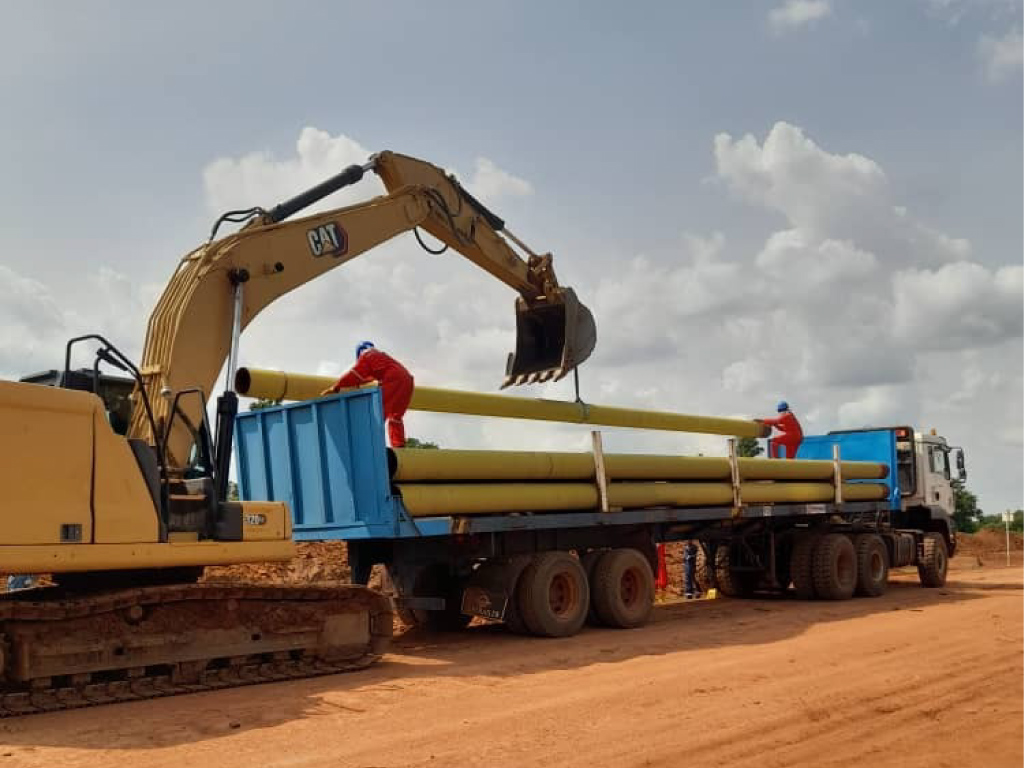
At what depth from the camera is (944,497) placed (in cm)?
2161

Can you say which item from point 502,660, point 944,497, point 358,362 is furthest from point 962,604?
point 358,362

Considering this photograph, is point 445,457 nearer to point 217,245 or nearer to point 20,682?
point 217,245

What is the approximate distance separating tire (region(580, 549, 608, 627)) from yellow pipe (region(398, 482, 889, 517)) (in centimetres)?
64

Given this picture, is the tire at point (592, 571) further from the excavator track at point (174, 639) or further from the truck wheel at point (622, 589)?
the excavator track at point (174, 639)

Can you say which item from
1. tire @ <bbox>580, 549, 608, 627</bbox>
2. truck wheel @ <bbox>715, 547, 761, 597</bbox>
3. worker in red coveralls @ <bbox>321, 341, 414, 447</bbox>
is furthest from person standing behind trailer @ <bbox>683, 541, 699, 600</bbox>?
worker in red coveralls @ <bbox>321, 341, 414, 447</bbox>

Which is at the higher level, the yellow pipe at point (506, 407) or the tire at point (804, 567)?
the yellow pipe at point (506, 407)

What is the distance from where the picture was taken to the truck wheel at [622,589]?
13.0 m

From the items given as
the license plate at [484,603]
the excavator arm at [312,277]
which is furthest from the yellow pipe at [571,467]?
the excavator arm at [312,277]

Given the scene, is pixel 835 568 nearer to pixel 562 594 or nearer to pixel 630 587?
pixel 630 587

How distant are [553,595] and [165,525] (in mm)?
5388

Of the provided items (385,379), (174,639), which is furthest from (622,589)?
(174,639)

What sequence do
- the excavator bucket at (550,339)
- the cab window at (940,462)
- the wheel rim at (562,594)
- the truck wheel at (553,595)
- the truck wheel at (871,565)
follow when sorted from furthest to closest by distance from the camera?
the cab window at (940,462) < the truck wheel at (871,565) < the excavator bucket at (550,339) < the wheel rim at (562,594) < the truck wheel at (553,595)

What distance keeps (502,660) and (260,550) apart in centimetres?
286

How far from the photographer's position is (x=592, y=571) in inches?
518
